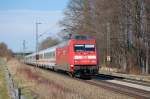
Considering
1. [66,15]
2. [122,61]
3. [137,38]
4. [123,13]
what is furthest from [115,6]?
[66,15]

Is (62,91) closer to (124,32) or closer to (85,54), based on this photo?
(85,54)

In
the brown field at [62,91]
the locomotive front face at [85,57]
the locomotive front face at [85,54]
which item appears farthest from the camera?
the locomotive front face at [85,54]

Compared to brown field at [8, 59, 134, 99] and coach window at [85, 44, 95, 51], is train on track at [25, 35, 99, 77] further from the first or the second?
brown field at [8, 59, 134, 99]

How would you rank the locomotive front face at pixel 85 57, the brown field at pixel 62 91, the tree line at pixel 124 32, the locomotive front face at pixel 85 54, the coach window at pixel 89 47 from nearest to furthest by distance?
the brown field at pixel 62 91
the locomotive front face at pixel 85 57
the locomotive front face at pixel 85 54
the coach window at pixel 89 47
the tree line at pixel 124 32

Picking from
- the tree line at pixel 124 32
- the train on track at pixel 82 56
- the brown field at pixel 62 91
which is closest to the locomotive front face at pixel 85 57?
the train on track at pixel 82 56

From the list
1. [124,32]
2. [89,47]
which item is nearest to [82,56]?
[89,47]

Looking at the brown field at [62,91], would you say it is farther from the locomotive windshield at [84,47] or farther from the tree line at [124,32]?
the tree line at [124,32]

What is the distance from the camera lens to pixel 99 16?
2413 inches

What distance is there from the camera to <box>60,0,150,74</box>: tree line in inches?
2013

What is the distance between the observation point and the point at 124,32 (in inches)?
2140

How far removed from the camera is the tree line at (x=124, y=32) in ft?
168

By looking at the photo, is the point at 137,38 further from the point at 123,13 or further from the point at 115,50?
the point at 115,50

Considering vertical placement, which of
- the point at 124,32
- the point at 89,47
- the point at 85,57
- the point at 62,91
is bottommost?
the point at 62,91

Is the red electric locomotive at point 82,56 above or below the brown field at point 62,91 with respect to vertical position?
above
